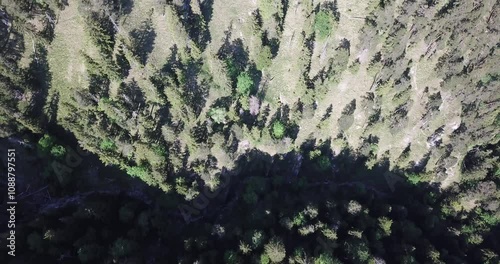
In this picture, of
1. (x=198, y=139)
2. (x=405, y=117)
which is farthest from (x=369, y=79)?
(x=198, y=139)

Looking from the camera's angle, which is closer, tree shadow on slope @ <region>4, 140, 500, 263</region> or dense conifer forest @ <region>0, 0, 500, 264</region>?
tree shadow on slope @ <region>4, 140, 500, 263</region>

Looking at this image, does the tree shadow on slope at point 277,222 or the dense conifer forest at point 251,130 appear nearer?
the tree shadow on slope at point 277,222

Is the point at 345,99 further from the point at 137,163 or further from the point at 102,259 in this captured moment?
the point at 102,259

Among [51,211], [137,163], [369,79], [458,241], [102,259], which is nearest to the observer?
[102,259]
